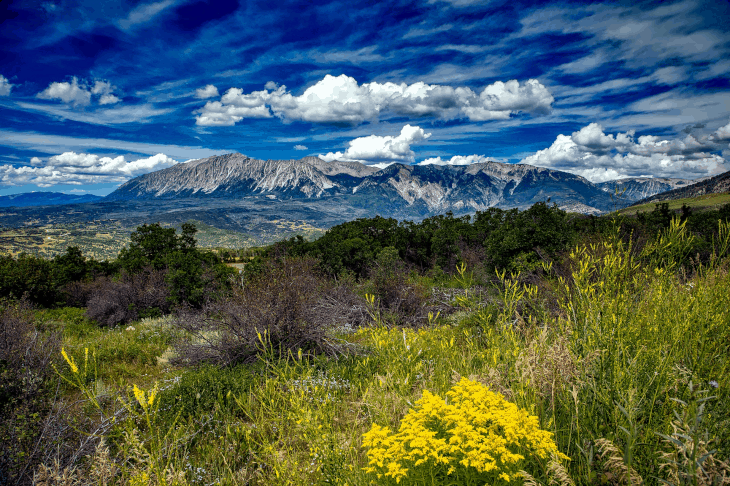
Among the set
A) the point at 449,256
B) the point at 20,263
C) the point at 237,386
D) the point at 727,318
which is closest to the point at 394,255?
the point at 449,256

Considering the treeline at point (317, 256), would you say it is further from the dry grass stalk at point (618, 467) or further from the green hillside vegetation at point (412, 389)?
the dry grass stalk at point (618, 467)

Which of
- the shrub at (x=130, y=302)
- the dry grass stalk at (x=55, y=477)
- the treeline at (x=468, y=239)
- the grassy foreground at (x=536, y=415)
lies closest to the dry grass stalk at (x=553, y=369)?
the grassy foreground at (x=536, y=415)

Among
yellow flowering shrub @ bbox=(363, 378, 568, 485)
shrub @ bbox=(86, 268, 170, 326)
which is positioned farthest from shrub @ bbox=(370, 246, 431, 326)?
shrub @ bbox=(86, 268, 170, 326)

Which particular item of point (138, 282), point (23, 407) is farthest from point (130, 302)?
point (23, 407)

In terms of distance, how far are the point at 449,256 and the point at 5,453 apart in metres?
27.3

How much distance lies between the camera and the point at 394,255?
76.1ft

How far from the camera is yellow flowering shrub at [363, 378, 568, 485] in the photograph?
1.87 meters

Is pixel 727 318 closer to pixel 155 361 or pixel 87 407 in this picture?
pixel 87 407

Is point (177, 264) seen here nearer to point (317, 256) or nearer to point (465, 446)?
point (317, 256)

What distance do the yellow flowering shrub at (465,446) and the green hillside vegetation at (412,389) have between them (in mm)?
18

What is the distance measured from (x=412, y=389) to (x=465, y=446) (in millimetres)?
2449

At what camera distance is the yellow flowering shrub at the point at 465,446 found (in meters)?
1.87

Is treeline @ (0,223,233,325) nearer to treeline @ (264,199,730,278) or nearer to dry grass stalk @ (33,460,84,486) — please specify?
treeline @ (264,199,730,278)

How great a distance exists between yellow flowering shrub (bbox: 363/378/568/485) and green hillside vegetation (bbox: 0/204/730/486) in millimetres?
18
